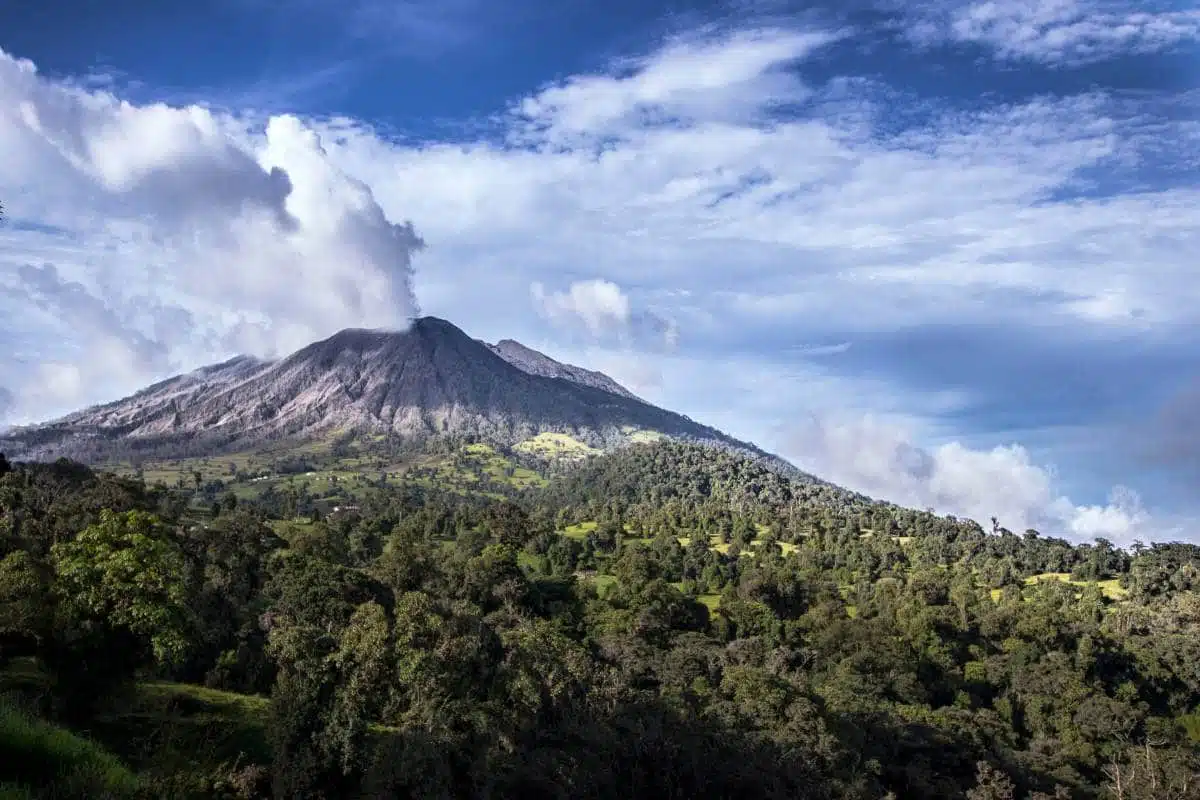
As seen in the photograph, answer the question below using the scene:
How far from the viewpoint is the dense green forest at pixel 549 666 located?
2586 cm

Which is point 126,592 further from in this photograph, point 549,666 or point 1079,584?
point 1079,584

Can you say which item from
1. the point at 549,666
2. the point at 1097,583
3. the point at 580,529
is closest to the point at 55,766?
the point at 549,666

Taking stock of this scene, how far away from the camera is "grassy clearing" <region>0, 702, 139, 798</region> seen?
27.8 feet

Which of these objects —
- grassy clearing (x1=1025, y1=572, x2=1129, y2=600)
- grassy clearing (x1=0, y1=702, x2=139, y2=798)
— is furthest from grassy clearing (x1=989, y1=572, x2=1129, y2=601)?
grassy clearing (x1=0, y1=702, x2=139, y2=798)

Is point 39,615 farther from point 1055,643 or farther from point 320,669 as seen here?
point 1055,643

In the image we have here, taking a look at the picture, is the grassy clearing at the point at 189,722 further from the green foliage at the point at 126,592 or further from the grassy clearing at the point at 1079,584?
the grassy clearing at the point at 1079,584

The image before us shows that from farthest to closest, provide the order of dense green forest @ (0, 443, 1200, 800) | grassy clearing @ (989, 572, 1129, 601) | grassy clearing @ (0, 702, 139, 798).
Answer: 1. grassy clearing @ (989, 572, 1129, 601)
2. dense green forest @ (0, 443, 1200, 800)
3. grassy clearing @ (0, 702, 139, 798)

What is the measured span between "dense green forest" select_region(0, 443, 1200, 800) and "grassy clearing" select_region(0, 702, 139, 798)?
3cm

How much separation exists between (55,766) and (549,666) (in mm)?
29592

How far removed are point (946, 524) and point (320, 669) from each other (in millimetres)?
121611

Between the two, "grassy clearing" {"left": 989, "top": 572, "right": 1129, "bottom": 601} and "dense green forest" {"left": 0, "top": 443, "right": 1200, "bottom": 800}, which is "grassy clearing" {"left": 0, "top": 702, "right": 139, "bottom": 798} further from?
"grassy clearing" {"left": 989, "top": 572, "right": 1129, "bottom": 601}

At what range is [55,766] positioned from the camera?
8.98 m

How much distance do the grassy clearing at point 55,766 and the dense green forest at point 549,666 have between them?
0.03 metres

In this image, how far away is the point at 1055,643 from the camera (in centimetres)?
7044
